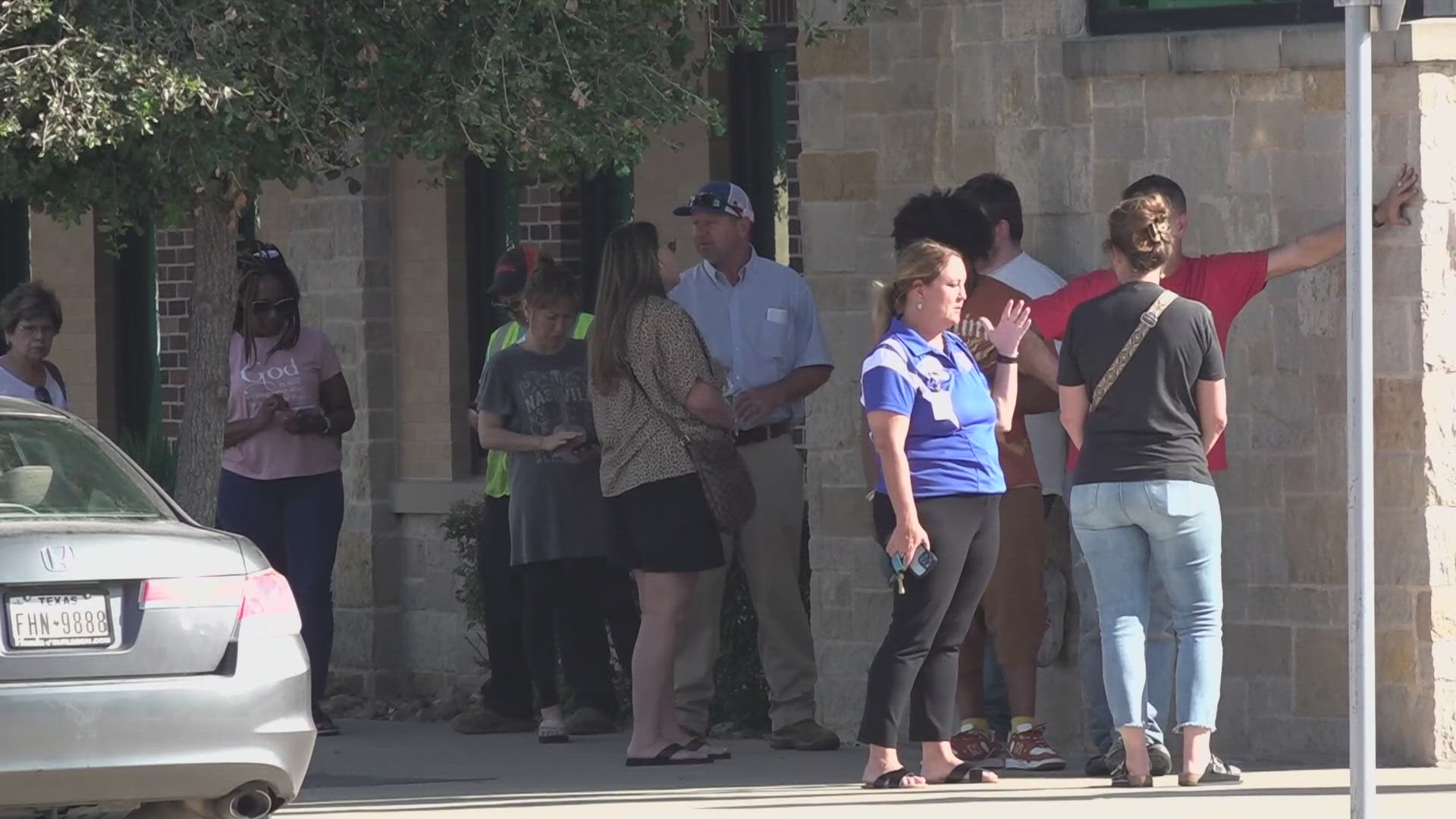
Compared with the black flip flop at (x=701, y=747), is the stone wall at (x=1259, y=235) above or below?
above

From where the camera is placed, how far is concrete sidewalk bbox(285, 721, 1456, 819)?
334 inches

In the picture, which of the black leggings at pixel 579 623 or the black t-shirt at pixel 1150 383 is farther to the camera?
the black leggings at pixel 579 623

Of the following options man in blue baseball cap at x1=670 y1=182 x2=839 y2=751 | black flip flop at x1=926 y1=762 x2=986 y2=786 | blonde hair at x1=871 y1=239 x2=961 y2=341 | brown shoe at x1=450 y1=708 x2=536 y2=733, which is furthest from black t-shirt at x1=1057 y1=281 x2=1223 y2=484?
brown shoe at x1=450 y1=708 x2=536 y2=733

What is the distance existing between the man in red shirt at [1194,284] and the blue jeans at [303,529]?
3667 mm

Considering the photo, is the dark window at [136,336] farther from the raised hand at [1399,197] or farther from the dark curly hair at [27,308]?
the raised hand at [1399,197]

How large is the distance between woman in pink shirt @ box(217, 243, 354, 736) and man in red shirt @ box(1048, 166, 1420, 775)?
11.9ft

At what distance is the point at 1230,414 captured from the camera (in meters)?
9.70

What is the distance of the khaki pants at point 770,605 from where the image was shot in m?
10.3

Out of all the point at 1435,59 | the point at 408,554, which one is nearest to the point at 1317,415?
the point at 1435,59

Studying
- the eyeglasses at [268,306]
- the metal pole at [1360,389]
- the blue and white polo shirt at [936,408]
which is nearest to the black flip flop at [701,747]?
the blue and white polo shirt at [936,408]

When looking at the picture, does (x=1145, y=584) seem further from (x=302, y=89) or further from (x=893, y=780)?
(x=302, y=89)

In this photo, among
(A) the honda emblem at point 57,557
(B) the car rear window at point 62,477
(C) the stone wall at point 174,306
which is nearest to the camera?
(A) the honda emblem at point 57,557

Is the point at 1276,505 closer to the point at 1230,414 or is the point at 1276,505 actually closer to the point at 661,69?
the point at 1230,414

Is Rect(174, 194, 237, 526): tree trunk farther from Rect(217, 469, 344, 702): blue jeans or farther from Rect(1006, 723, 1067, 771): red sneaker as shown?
Rect(1006, 723, 1067, 771): red sneaker
